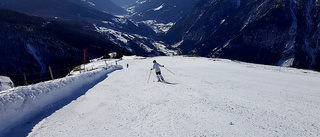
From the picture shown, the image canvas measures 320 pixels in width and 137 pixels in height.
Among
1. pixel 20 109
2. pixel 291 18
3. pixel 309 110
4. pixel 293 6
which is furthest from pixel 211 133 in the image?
pixel 293 6

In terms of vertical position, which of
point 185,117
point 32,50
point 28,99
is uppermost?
point 32,50

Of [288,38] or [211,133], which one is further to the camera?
[288,38]

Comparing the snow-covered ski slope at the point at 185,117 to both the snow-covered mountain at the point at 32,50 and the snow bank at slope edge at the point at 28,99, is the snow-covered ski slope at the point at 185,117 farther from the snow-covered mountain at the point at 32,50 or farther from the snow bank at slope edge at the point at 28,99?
the snow-covered mountain at the point at 32,50

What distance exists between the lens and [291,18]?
187 meters

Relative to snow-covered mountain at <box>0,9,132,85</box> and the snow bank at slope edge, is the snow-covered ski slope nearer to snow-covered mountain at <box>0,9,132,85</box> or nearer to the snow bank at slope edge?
the snow bank at slope edge

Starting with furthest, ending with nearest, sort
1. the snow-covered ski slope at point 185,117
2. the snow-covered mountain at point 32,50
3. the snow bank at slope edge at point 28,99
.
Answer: the snow-covered mountain at point 32,50 < the snow bank at slope edge at point 28,99 < the snow-covered ski slope at point 185,117

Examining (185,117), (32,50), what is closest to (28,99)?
(185,117)

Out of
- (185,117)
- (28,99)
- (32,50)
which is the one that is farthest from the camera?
(32,50)

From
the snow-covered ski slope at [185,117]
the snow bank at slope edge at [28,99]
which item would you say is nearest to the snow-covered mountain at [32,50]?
the snow bank at slope edge at [28,99]

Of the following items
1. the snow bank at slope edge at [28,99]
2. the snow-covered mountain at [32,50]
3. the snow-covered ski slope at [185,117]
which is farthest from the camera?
the snow-covered mountain at [32,50]

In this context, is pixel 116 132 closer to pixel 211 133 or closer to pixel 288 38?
pixel 211 133

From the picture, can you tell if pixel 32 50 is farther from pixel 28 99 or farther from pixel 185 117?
pixel 185 117

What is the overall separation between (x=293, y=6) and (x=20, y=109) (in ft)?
868

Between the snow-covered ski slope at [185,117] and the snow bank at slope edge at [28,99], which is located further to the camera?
the snow bank at slope edge at [28,99]
